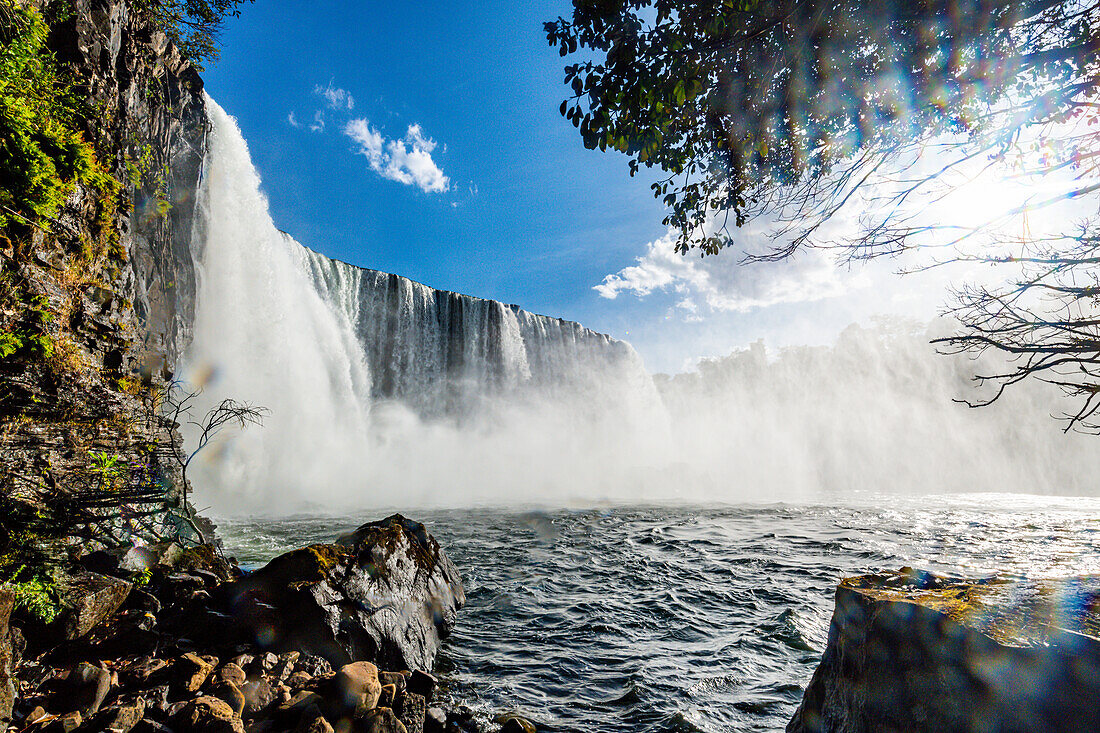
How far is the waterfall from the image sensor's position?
14750 millimetres

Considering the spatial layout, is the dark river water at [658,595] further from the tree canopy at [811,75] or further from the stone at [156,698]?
the tree canopy at [811,75]

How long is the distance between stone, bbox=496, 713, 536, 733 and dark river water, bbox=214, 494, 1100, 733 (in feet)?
0.66

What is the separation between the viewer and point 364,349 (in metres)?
23.8

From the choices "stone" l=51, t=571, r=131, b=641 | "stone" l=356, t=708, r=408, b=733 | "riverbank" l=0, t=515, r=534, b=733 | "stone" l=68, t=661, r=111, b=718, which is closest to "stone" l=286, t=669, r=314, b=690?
"riverbank" l=0, t=515, r=534, b=733

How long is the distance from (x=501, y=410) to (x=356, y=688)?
27.6 meters

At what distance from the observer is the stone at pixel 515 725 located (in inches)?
140

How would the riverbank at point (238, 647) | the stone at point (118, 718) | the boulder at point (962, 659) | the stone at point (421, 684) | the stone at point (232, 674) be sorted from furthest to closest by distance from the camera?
the stone at point (421, 684) < the stone at point (232, 674) < the riverbank at point (238, 647) < the stone at point (118, 718) < the boulder at point (962, 659)

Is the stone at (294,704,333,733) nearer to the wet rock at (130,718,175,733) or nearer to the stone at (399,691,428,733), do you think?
the stone at (399,691,428,733)

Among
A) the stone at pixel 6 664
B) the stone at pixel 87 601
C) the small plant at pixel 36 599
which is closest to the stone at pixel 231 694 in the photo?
the stone at pixel 6 664

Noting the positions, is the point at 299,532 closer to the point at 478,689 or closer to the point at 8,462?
the point at 8,462

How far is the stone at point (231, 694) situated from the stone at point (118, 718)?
0.43 meters

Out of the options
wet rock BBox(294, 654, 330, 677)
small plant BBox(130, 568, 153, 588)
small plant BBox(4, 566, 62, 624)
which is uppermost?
small plant BBox(4, 566, 62, 624)

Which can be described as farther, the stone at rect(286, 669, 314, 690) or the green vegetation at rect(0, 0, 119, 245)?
the green vegetation at rect(0, 0, 119, 245)

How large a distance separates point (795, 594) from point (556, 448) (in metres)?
27.0
